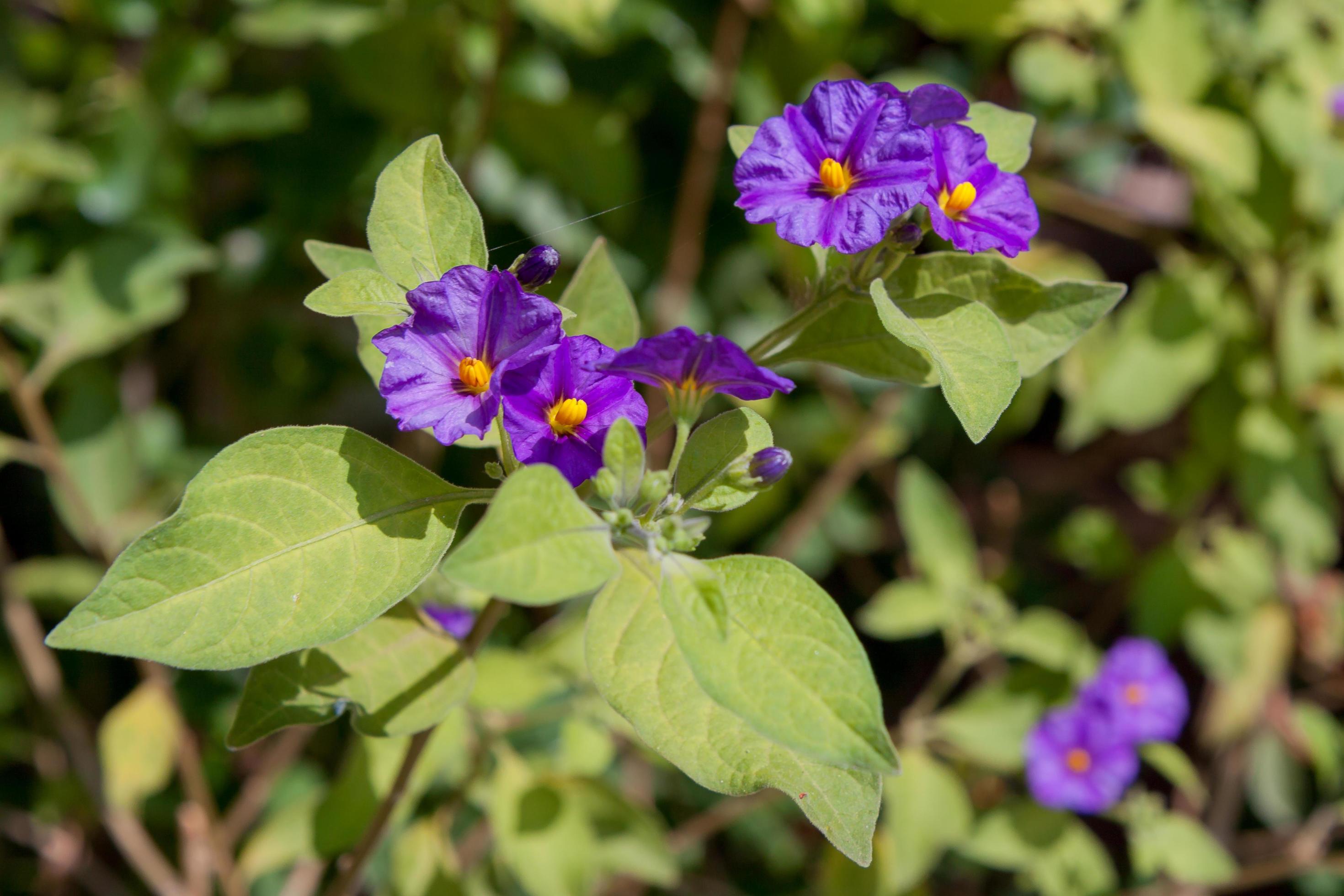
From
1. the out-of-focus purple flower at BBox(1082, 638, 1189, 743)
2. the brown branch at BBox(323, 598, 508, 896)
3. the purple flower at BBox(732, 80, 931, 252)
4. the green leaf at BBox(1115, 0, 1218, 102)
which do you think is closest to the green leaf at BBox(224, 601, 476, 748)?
the brown branch at BBox(323, 598, 508, 896)

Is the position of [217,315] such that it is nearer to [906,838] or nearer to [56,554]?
[56,554]

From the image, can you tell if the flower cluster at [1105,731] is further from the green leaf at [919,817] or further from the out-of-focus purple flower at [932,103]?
the out-of-focus purple flower at [932,103]

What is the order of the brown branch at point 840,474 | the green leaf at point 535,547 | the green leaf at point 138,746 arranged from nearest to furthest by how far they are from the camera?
1. the green leaf at point 535,547
2. the green leaf at point 138,746
3. the brown branch at point 840,474

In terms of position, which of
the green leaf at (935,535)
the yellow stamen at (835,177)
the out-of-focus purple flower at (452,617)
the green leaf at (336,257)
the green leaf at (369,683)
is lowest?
the green leaf at (935,535)

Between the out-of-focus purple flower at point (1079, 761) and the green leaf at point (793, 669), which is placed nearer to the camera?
the green leaf at point (793, 669)

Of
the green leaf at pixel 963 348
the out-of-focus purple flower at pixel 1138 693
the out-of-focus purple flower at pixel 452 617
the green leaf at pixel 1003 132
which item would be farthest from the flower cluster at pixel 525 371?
the out-of-focus purple flower at pixel 1138 693

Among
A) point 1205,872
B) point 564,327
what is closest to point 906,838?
point 1205,872
